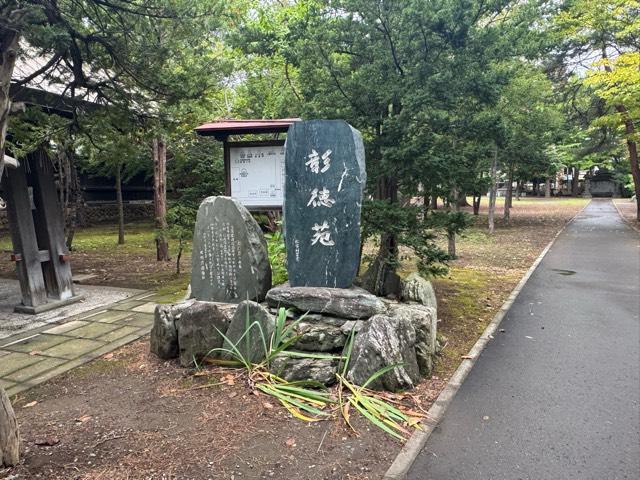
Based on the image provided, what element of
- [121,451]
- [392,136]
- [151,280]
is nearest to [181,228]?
[151,280]

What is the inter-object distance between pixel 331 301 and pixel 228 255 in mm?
1302

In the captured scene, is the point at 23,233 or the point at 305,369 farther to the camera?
the point at 23,233

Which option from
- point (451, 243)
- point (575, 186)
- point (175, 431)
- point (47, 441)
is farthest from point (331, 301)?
point (575, 186)

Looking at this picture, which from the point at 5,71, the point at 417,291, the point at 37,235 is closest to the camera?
the point at 5,71

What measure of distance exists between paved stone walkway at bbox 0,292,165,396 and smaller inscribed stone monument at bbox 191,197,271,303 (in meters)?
1.24

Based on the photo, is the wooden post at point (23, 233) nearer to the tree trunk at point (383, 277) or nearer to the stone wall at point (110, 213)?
the tree trunk at point (383, 277)

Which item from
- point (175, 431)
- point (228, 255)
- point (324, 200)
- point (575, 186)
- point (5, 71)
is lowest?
point (575, 186)

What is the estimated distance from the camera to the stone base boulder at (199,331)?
15.1ft

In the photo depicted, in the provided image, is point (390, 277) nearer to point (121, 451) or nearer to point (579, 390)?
point (579, 390)

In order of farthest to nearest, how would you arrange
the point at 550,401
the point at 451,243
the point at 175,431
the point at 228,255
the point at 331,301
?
the point at 451,243
the point at 228,255
the point at 331,301
the point at 550,401
the point at 175,431

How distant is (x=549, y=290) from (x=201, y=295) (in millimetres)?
6272

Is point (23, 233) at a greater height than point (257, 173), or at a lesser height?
lesser

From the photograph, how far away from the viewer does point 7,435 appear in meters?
2.87

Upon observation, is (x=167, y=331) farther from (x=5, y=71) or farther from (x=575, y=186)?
(x=575, y=186)
